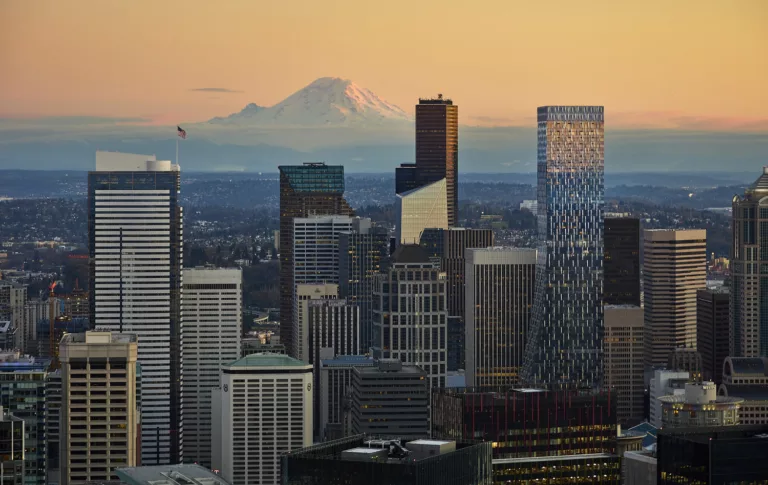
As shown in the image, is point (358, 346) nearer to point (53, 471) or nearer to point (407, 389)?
point (407, 389)

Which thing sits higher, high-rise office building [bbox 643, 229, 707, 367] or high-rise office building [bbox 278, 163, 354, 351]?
high-rise office building [bbox 278, 163, 354, 351]

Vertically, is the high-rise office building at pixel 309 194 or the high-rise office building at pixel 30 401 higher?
the high-rise office building at pixel 309 194

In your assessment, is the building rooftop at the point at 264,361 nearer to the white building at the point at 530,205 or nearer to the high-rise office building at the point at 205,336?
the high-rise office building at the point at 205,336

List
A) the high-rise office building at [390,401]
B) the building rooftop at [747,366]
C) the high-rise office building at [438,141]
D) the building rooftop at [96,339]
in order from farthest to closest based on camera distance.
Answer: the high-rise office building at [438,141], the building rooftop at [747,366], the high-rise office building at [390,401], the building rooftop at [96,339]

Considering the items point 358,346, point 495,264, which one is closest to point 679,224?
point 495,264

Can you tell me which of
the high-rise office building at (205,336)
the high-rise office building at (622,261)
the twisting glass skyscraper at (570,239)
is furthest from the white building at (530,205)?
the high-rise office building at (205,336)

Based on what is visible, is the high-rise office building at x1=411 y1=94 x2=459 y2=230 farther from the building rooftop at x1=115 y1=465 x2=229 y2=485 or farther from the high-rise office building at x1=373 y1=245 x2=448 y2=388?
the building rooftop at x1=115 y1=465 x2=229 y2=485

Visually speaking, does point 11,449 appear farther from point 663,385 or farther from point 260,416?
point 663,385

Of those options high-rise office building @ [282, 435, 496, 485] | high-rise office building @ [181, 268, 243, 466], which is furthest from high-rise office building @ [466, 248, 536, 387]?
high-rise office building @ [282, 435, 496, 485]
